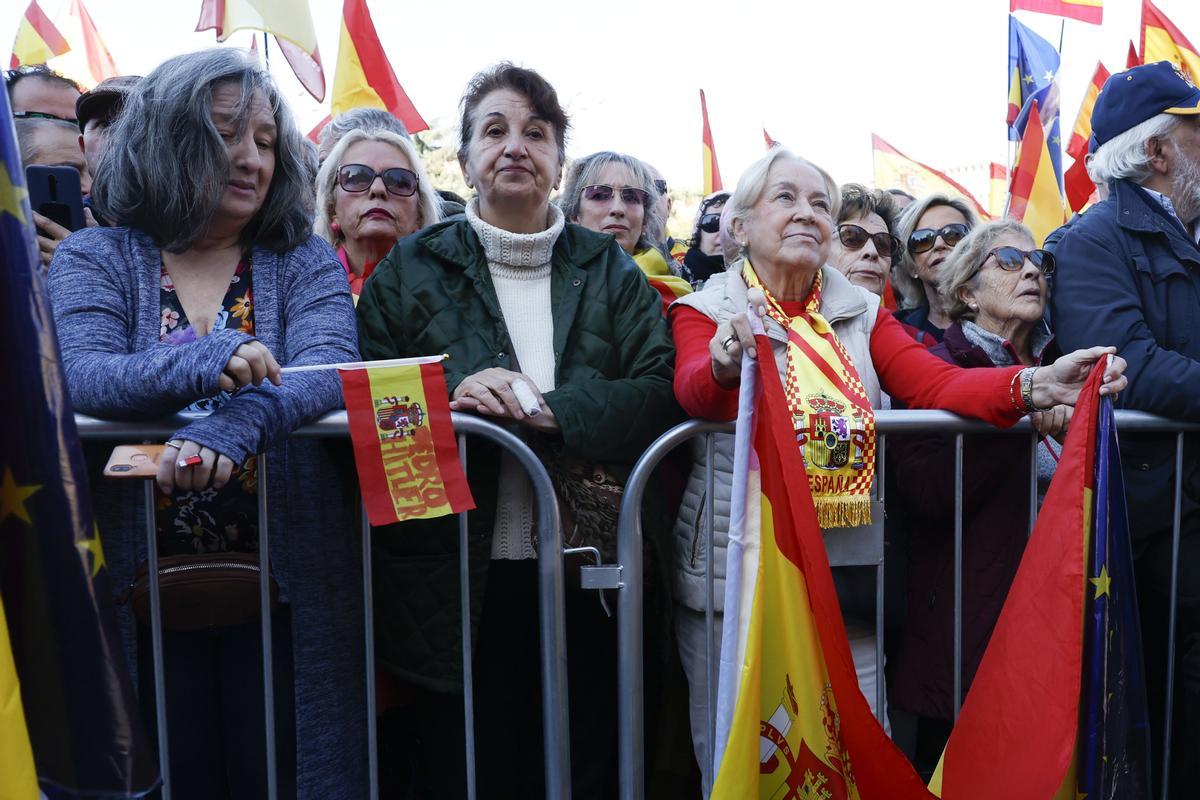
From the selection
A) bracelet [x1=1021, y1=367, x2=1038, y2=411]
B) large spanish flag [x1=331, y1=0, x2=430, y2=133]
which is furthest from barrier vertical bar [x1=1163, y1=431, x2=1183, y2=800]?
large spanish flag [x1=331, y1=0, x2=430, y2=133]

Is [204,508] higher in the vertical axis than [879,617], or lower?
higher

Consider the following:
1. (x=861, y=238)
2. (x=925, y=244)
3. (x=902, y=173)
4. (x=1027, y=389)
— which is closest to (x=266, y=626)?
(x=1027, y=389)

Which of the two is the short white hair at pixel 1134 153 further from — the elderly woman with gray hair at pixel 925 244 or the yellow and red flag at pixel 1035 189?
the yellow and red flag at pixel 1035 189

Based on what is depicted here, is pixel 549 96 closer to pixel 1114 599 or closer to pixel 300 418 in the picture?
pixel 300 418

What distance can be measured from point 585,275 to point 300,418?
963 mm

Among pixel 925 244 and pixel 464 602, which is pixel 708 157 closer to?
pixel 925 244

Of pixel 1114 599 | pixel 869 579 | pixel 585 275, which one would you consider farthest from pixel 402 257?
pixel 1114 599

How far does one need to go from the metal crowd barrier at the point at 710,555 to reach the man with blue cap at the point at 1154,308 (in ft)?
0.17

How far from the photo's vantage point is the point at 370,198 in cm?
381

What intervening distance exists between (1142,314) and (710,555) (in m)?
1.57

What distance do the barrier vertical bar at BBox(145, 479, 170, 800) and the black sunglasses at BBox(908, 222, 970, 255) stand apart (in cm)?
311

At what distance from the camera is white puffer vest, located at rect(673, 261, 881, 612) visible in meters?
2.94

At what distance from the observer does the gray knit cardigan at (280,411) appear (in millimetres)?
2371

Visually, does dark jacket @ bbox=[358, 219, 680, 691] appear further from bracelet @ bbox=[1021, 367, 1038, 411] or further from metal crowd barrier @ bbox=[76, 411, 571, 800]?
bracelet @ bbox=[1021, 367, 1038, 411]
